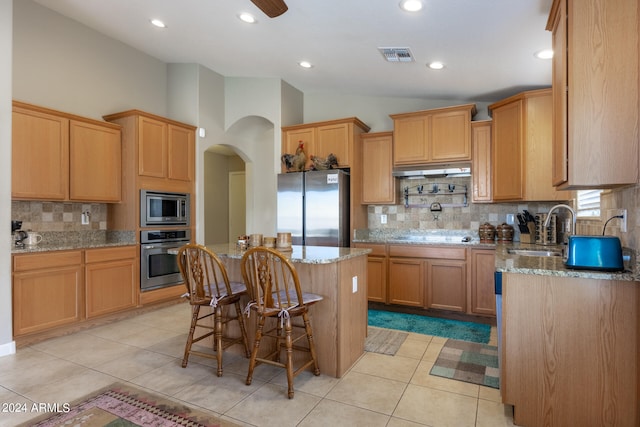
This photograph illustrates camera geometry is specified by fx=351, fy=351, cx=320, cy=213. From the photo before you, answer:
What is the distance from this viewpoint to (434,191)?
469 cm

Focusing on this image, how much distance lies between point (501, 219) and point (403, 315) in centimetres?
171

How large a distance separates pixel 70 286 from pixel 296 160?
2.90m

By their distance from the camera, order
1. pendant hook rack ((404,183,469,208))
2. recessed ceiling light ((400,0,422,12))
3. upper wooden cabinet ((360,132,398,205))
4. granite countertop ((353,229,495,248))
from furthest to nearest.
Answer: upper wooden cabinet ((360,132,398,205)) < pendant hook rack ((404,183,469,208)) < granite countertop ((353,229,495,248)) < recessed ceiling light ((400,0,422,12))

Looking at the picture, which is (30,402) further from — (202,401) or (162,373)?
(202,401)

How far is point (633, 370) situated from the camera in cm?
175

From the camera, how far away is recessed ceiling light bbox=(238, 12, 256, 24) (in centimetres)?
322

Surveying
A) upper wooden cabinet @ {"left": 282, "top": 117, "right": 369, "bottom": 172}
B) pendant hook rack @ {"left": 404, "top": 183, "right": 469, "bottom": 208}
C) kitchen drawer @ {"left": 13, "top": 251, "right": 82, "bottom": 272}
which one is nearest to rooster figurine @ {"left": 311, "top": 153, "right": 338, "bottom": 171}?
upper wooden cabinet @ {"left": 282, "top": 117, "right": 369, "bottom": 172}

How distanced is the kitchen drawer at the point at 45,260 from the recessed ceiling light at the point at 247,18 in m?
2.81

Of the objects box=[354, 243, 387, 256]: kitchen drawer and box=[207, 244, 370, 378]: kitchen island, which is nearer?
box=[207, 244, 370, 378]: kitchen island

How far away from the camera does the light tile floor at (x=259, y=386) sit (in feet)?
6.70

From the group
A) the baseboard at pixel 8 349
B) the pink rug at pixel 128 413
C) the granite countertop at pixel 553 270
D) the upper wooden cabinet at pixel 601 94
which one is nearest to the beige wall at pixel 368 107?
the upper wooden cabinet at pixel 601 94

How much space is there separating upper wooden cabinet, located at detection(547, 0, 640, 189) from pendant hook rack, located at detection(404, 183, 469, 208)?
8.84ft

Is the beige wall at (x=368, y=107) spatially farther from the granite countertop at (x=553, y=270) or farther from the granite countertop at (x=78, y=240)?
the granite countertop at (x=78, y=240)

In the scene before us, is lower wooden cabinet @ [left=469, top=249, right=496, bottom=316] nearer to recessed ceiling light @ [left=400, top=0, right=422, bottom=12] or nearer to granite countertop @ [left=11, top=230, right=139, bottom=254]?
recessed ceiling light @ [left=400, top=0, right=422, bottom=12]
